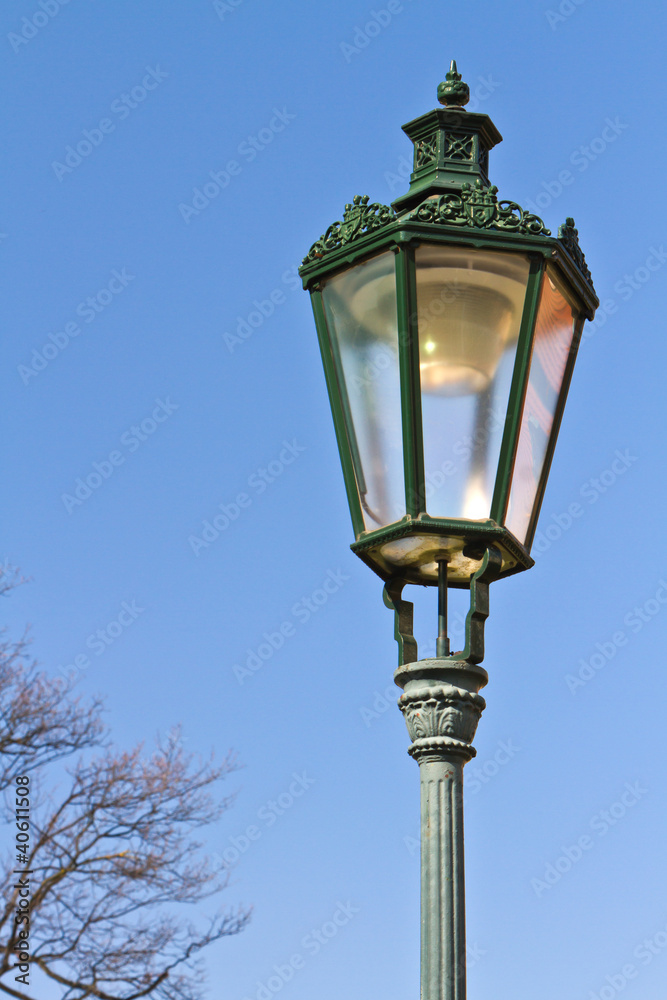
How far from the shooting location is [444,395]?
3.24 m

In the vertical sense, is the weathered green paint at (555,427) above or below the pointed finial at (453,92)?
below

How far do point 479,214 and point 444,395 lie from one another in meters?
0.50

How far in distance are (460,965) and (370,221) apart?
1916mm

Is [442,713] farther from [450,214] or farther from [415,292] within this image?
[450,214]

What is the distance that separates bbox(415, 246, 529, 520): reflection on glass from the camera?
3219mm

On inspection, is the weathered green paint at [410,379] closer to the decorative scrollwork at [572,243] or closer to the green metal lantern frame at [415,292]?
the green metal lantern frame at [415,292]

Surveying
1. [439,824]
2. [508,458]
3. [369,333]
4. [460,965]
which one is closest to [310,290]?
[369,333]

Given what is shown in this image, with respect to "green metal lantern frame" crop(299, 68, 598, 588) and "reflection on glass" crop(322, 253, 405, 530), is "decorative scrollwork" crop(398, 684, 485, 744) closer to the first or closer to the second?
"green metal lantern frame" crop(299, 68, 598, 588)

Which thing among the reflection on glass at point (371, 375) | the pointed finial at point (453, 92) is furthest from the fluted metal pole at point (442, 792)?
the pointed finial at point (453, 92)

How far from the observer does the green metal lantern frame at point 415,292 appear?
3170 millimetres

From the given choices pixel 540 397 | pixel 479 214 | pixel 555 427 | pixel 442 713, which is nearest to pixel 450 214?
pixel 479 214

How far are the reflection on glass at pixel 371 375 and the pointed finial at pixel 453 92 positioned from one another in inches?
27.9

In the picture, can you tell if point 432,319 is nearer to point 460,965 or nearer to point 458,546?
point 458,546

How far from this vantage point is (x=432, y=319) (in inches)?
128
